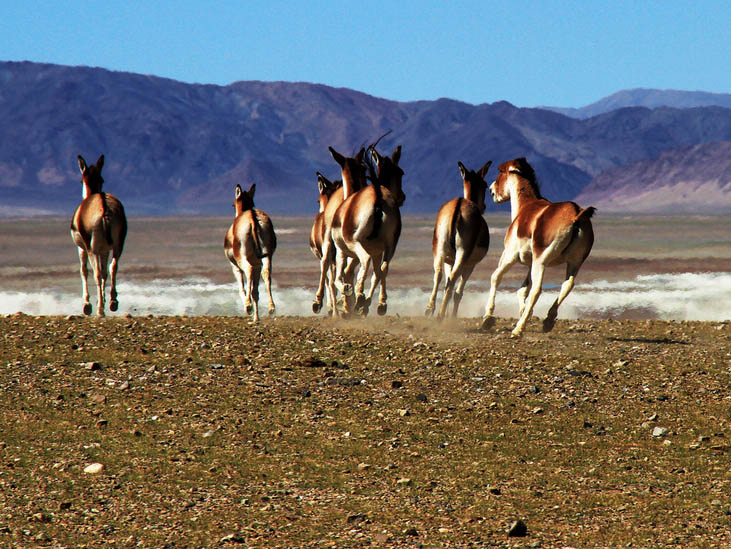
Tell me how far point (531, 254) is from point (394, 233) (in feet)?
9.75

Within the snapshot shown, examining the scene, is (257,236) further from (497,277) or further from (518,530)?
(518,530)

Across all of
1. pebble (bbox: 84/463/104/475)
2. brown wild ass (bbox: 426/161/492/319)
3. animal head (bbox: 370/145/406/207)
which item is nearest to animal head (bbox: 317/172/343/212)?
animal head (bbox: 370/145/406/207)

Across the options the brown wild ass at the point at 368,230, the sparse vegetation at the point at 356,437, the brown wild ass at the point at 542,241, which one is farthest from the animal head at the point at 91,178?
the brown wild ass at the point at 542,241

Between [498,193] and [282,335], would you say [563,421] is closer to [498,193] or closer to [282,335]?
[282,335]

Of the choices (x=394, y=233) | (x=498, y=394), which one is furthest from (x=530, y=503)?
(x=394, y=233)

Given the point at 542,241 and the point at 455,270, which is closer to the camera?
the point at 542,241

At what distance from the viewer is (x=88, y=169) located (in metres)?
23.5

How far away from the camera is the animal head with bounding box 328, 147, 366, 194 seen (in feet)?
71.7

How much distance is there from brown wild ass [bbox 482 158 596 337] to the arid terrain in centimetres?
80

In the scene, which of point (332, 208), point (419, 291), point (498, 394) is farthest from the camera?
point (419, 291)

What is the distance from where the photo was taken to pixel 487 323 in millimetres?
19266

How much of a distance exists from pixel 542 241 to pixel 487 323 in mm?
2124

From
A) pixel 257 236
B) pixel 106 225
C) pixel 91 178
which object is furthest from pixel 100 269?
pixel 257 236

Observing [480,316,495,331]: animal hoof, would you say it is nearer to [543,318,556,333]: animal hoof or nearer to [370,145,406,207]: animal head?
[543,318,556,333]: animal hoof
